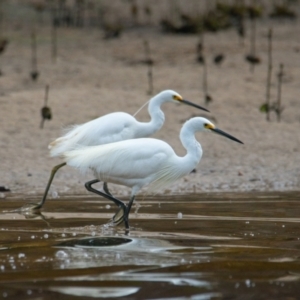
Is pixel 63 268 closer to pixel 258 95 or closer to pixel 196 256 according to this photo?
pixel 196 256

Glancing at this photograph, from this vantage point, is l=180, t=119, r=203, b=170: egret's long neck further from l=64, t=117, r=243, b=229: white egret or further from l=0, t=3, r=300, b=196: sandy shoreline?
l=0, t=3, r=300, b=196: sandy shoreline

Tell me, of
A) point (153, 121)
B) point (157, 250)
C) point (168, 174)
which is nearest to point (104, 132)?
point (153, 121)

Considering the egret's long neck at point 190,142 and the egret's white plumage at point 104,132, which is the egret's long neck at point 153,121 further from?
the egret's long neck at point 190,142

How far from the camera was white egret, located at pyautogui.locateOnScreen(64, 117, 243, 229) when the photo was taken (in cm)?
809

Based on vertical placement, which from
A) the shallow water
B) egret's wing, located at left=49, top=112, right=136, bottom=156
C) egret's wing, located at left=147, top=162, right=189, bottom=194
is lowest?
the shallow water

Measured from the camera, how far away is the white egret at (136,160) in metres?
8.09

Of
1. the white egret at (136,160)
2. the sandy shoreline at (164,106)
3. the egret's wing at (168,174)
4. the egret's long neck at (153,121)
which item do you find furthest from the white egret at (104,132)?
the sandy shoreline at (164,106)

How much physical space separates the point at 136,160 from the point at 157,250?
Answer: 1.71 metres

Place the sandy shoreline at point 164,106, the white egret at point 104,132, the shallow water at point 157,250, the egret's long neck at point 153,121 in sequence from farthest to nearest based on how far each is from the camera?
the sandy shoreline at point 164,106 → the egret's long neck at point 153,121 → the white egret at point 104,132 → the shallow water at point 157,250

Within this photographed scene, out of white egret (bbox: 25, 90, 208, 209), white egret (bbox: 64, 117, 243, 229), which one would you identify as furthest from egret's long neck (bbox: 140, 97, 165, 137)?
white egret (bbox: 64, 117, 243, 229)

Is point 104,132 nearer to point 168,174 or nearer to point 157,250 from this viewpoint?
point 168,174

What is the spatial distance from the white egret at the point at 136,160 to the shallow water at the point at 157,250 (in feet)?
1.13

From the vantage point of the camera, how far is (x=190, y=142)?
8.22 m

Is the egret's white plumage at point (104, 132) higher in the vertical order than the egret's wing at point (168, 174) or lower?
higher
